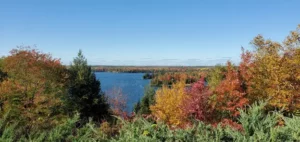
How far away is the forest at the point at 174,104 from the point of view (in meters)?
4.28

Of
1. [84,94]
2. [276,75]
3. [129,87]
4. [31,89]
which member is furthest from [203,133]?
[129,87]

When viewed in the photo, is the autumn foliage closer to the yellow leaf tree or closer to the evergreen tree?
the yellow leaf tree

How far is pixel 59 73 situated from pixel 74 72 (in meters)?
1.54

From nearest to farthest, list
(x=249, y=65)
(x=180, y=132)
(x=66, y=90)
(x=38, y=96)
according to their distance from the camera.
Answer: (x=180, y=132) < (x=249, y=65) < (x=38, y=96) < (x=66, y=90)

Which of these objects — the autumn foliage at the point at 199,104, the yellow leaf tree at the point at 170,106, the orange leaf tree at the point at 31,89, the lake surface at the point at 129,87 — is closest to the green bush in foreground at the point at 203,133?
the autumn foliage at the point at 199,104

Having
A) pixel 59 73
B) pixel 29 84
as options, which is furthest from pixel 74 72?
pixel 29 84

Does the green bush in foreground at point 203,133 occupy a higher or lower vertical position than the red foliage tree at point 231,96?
higher

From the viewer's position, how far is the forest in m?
4.28

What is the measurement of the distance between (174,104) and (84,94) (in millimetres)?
8865

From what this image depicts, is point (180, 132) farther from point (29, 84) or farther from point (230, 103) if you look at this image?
point (29, 84)

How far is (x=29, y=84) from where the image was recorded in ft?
64.7

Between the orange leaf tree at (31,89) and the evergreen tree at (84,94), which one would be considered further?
the evergreen tree at (84,94)

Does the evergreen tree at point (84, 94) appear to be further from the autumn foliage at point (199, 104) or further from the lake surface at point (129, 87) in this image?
the lake surface at point (129, 87)

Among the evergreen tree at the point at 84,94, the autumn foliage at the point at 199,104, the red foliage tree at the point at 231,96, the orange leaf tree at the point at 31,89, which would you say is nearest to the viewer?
the autumn foliage at the point at 199,104
